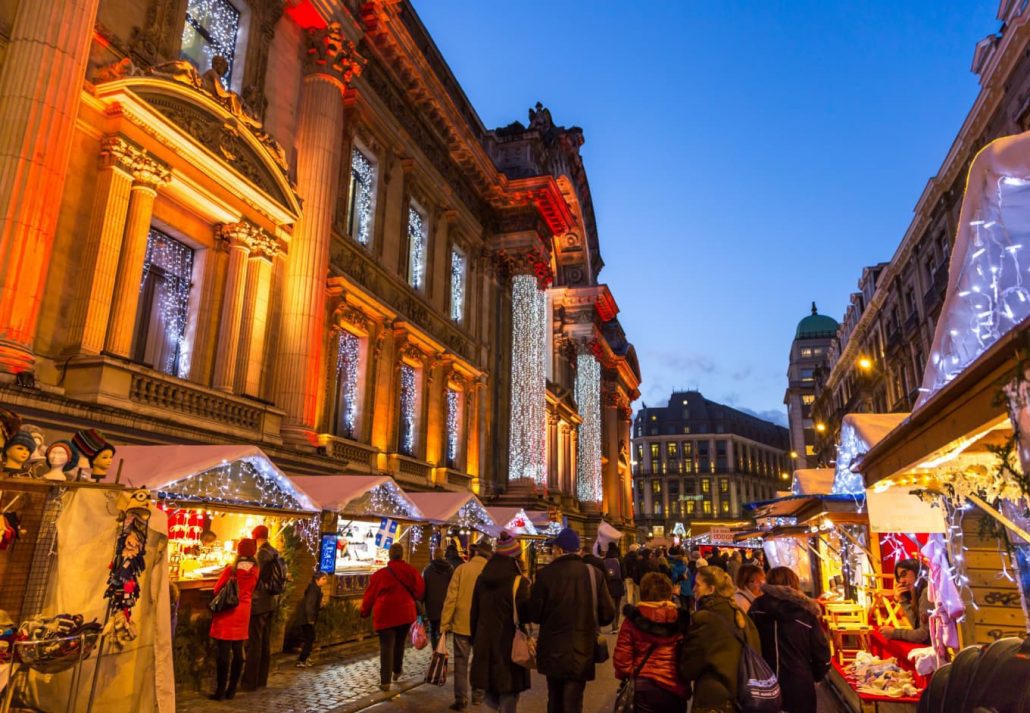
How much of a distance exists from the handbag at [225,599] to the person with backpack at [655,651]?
5.53 m

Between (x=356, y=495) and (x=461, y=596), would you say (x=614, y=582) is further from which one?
(x=461, y=596)

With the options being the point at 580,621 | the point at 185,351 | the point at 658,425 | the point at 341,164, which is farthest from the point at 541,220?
the point at 658,425

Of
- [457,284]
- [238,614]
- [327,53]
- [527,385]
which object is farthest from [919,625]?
[527,385]

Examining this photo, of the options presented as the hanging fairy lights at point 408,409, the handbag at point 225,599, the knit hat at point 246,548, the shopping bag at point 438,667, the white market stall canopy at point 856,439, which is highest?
the hanging fairy lights at point 408,409

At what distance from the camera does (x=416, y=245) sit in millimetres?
22766

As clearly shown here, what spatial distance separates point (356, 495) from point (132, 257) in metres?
5.42

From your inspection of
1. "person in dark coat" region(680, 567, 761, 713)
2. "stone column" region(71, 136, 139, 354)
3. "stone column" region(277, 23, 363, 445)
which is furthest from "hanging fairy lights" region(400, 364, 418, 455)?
"person in dark coat" region(680, 567, 761, 713)

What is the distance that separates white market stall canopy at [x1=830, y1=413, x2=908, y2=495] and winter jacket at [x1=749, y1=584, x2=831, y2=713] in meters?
3.17

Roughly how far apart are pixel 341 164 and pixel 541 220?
1274 centimetres

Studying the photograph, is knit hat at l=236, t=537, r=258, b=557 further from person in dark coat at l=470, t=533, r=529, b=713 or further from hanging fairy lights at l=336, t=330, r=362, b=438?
hanging fairy lights at l=336, t=330, r=362, b=438

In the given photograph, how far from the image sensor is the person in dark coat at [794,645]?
5.83 meters

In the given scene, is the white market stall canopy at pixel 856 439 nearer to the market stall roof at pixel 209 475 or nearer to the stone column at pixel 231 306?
the market stall roof at pixel 209 475

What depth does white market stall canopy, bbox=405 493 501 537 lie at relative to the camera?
16.3 meters

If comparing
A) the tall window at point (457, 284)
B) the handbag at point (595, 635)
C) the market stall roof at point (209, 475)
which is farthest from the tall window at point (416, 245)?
the handbag at point (595, 635)
